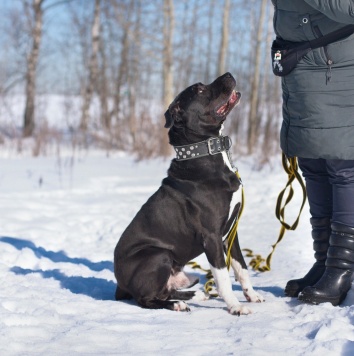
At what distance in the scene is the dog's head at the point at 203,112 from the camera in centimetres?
332

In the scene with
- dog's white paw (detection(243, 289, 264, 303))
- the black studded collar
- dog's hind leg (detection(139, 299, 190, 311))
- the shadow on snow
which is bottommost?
the shadow on snow

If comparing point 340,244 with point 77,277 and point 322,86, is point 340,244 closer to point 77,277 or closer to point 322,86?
point 322,86

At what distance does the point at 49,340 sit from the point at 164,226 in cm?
100

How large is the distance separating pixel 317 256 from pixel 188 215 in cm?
80

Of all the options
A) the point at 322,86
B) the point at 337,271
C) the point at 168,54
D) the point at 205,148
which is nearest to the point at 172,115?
the point at 205,148

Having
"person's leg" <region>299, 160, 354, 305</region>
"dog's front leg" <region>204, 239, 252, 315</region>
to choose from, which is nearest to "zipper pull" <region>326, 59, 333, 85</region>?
"person's leg" <region>299, 160, 354, 305</region>

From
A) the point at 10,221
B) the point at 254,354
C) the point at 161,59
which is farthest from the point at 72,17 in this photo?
the point at 254,354

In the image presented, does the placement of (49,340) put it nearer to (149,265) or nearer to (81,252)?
(149,265)

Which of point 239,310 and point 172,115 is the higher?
point 172,115

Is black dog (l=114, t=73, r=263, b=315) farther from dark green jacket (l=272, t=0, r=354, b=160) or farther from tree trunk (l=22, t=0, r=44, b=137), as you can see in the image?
tree trunk (l=22, t=0, r=44, b=137)

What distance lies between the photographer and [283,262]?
4.32 m

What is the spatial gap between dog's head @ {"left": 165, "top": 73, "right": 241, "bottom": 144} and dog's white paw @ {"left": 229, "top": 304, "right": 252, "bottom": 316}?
96 centimetres

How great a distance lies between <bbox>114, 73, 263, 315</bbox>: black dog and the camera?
317 cm

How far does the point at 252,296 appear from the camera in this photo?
3275 millimetres
